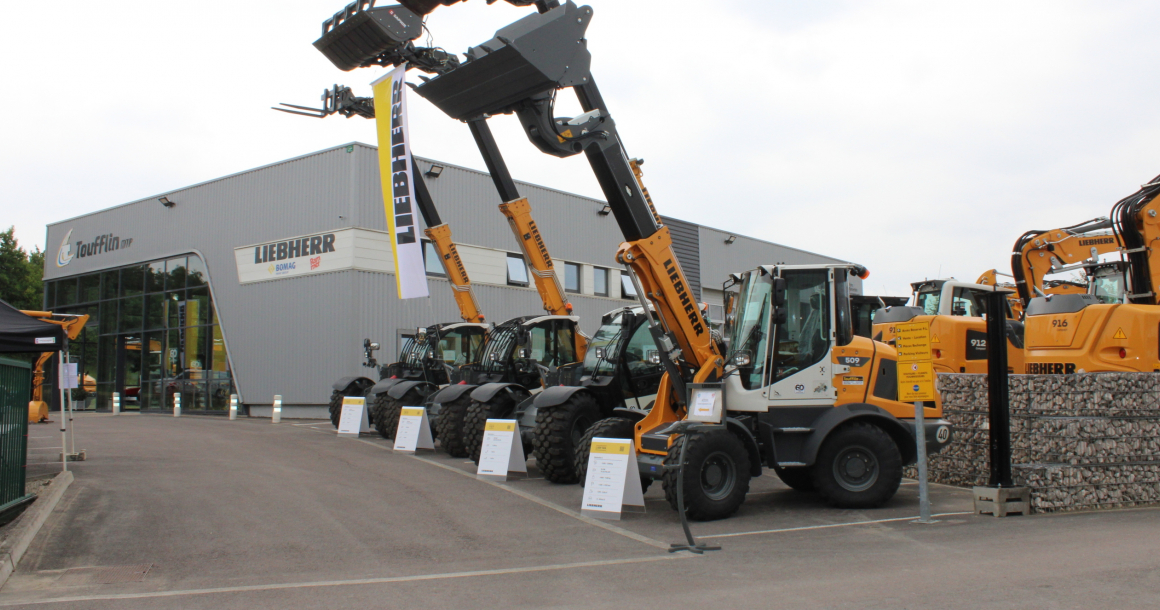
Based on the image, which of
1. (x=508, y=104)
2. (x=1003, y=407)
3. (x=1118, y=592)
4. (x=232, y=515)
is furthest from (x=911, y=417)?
(x=232, y=515)

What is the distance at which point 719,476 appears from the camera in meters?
8.06

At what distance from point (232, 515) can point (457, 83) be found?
5.27 meters

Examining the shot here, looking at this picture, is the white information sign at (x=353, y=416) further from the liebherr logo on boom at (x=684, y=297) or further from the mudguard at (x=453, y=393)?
the liebherr logo on boom at (x=684, y=297)

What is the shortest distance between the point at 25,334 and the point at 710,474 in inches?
300

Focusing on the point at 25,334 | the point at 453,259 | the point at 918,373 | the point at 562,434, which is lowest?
the point at 562,434

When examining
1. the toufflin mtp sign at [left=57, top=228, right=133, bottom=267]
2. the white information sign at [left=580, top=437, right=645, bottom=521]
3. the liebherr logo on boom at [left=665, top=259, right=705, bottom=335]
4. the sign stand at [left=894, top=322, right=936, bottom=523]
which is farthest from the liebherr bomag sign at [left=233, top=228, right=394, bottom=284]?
the sign stand at [left=894, top=322, right=936, bottom=523]

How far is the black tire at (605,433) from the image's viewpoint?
30.1 feet

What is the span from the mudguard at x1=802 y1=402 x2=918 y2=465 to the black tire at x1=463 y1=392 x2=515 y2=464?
5526mm

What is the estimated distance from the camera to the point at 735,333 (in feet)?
29.3

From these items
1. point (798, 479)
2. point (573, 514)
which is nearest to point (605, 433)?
point (573, 514)

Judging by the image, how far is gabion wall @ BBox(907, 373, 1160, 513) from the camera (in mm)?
8289

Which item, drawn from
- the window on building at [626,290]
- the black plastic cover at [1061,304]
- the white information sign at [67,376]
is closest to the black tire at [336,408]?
the white information sign at [67,376]

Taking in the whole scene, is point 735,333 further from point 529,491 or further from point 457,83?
point 457,83

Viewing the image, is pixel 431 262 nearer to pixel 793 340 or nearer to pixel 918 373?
pixel 793 340
